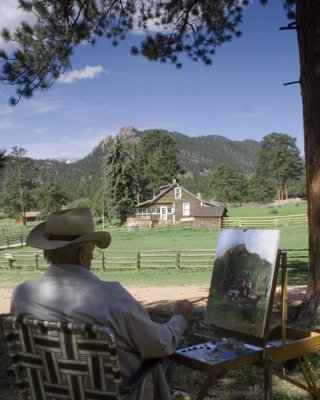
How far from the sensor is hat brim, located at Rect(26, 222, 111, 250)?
8.21 ft

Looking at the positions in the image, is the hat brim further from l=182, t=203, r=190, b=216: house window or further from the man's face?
l=182, t=203, r=190, b=216: house window

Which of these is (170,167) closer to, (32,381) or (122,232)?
(122,232)

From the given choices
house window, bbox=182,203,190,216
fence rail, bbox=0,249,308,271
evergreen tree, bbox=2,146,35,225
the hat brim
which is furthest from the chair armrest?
evergreen tree, bbox=2,146,35,225

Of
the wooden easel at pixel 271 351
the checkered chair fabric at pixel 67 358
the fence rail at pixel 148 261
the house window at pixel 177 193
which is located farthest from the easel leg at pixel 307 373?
the house window at pixel 177 193

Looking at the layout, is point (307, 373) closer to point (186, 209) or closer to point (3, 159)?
point (3, 159)

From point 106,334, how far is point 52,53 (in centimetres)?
785

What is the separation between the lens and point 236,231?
375 centimetres

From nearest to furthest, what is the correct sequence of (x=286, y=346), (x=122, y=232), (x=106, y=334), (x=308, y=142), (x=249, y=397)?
(x=106, y=334)
(x=286, y=346)
(x=249, y=397)
(x=308, y=142)
(x=122, y=232)

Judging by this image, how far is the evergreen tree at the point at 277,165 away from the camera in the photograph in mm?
84625

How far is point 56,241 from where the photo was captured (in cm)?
255

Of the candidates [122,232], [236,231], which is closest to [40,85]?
[236,231]

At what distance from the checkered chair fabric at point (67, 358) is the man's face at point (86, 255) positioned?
1.33ft

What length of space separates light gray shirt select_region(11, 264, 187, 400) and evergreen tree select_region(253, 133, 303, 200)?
84506 millimetres

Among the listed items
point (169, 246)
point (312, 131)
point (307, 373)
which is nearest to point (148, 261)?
point (169, 246)
